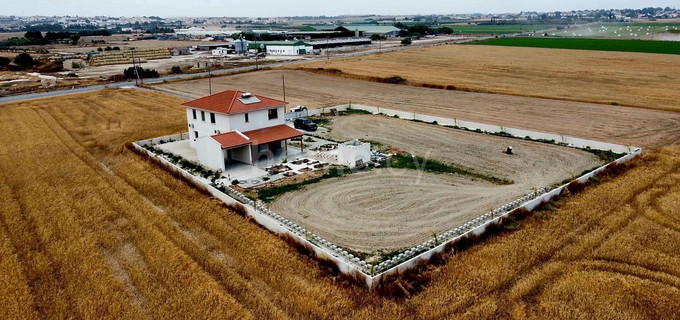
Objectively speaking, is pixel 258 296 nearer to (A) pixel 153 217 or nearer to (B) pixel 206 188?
(A) pixel 153 217

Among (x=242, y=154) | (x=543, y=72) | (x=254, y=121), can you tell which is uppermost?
(x=254, y=121)

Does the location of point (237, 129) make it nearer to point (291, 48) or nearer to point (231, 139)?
point (231, 139)

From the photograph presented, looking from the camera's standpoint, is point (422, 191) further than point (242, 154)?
No

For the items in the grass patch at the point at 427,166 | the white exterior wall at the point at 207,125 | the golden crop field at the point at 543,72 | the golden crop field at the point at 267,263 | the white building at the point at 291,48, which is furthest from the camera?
the white building at the point at 291,48

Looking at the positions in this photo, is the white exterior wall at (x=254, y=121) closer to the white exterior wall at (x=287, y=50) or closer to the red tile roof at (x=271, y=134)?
the red tile roof at (x=271, y=134)

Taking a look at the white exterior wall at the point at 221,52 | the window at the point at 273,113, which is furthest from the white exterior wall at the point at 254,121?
the white exterior wall at the point at 221,52

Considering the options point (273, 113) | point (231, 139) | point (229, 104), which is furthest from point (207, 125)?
point (273, 113)

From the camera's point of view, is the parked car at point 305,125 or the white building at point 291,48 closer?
the parked car at point 305,125

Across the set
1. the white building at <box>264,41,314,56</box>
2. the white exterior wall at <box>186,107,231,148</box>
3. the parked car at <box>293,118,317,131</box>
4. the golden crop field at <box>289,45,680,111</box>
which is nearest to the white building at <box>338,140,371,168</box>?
the white exterior wall at <box>186,107,231,148</box>
